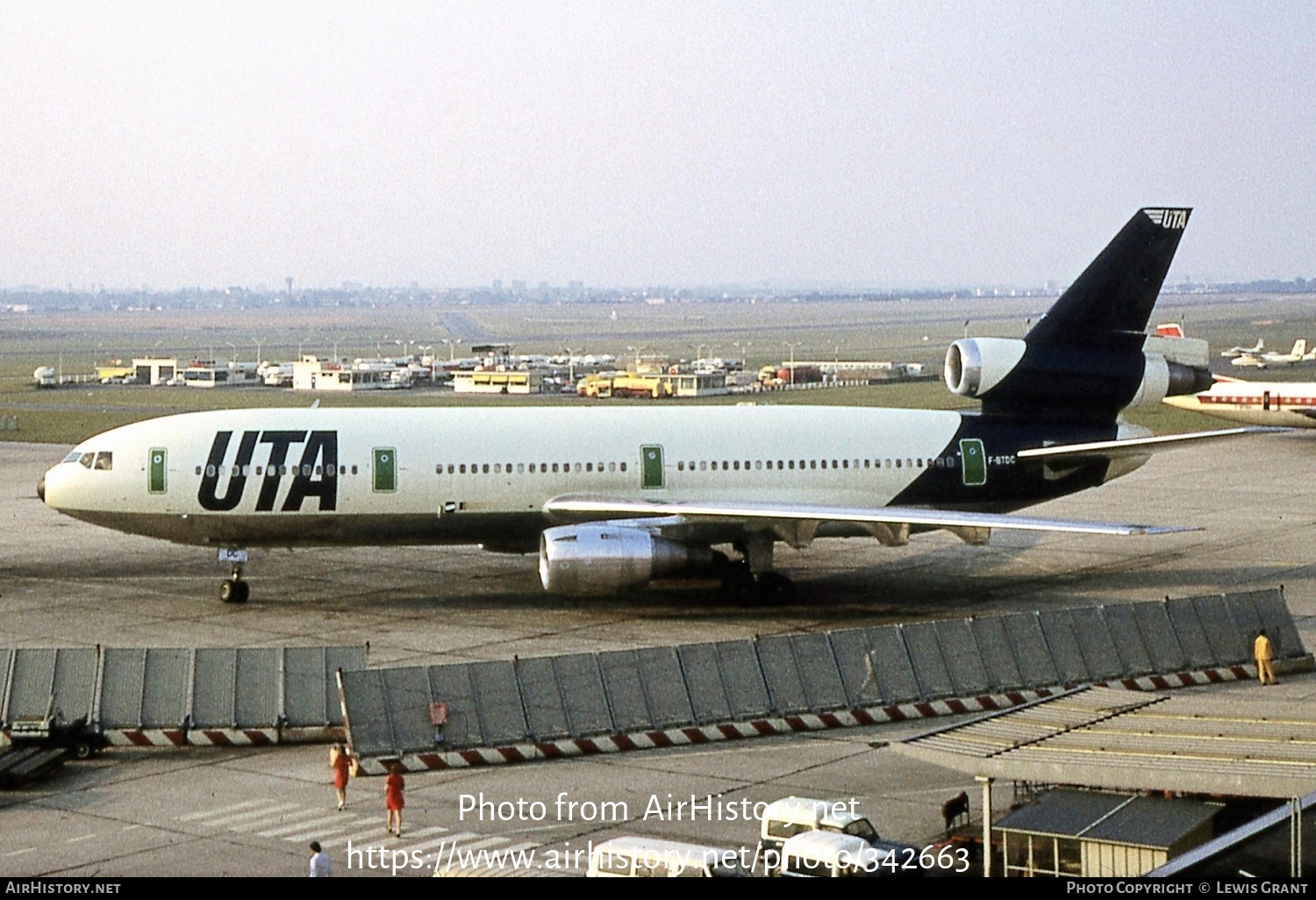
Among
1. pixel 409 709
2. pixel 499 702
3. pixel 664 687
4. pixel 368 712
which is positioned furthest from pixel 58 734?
pixel 664 687

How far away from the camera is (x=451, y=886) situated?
1822cm

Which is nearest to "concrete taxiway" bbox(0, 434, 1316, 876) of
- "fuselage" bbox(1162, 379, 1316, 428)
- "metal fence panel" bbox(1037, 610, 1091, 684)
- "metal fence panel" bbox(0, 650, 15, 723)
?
"metal fence panel" bbox(0, 650, 15, 723)

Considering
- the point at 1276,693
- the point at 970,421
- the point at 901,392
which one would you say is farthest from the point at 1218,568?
the point at 901,392

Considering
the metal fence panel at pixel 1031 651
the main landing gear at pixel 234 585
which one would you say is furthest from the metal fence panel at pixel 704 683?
the main landing gear at pixel 234 585

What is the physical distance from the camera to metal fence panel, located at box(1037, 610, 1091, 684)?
103 feet

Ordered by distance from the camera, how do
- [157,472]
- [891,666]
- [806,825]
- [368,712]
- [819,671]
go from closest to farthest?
[806,825] → [368,712] → [819,671] → [891,666] → [157,472]

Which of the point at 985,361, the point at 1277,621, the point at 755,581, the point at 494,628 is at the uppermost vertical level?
the point at 985,361

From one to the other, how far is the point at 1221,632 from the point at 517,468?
53.3 ft

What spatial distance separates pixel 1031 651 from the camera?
31.6 m

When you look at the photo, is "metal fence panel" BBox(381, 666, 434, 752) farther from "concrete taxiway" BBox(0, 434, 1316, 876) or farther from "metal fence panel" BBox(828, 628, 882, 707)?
"metal fence panel" BBox(828, 628, 882, 707)

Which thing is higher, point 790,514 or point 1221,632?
point 790,514

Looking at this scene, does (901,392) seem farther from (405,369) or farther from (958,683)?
(958,683)

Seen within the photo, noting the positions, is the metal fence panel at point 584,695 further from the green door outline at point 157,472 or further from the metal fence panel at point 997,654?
the green door outline at point 157,472

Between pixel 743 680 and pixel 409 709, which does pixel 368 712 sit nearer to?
pixel 409 709
